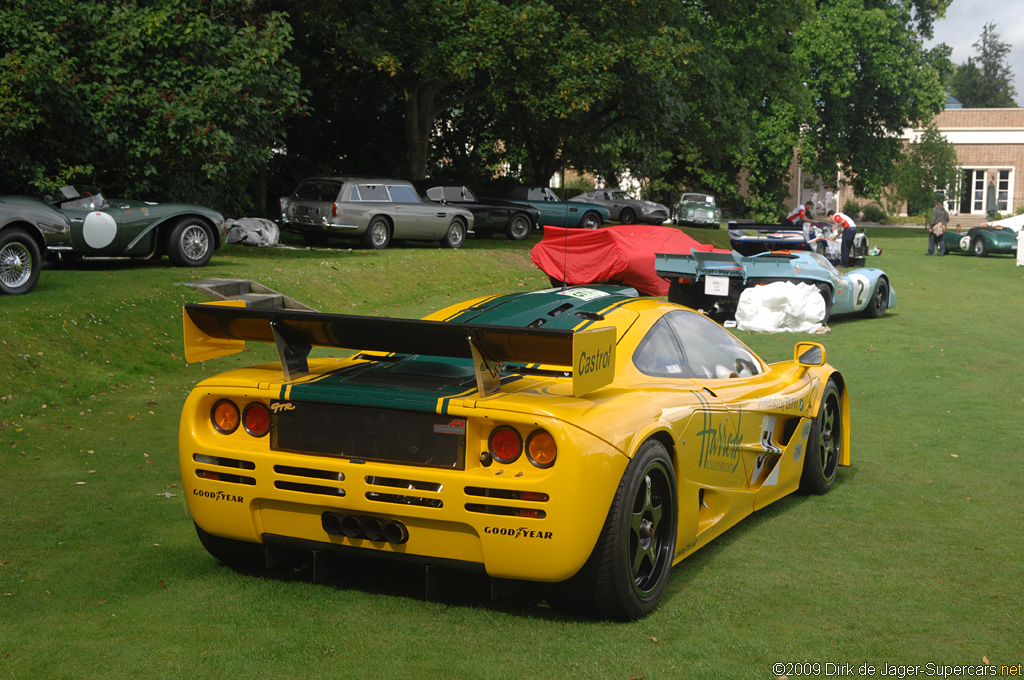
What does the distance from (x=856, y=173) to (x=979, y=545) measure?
1918 inches

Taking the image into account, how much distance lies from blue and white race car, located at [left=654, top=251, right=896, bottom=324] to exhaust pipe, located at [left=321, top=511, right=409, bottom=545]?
10523mm

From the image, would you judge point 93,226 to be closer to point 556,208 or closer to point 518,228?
point 518,228

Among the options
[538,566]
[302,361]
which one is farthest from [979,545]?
[302,361]

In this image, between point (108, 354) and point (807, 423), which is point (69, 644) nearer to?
point (807, 423)

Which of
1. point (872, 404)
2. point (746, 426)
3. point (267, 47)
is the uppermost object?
point (267, 47)

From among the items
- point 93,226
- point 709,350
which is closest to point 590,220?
point 93,226

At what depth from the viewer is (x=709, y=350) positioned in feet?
18.2

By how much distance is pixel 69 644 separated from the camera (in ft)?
12.8

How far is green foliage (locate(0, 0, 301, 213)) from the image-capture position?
632 inches

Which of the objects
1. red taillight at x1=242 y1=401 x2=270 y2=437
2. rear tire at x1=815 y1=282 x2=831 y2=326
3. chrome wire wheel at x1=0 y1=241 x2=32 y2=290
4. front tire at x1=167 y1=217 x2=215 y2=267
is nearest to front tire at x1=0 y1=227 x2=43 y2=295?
chrome wire wheel at x1=0 y1=241 x2=32 y2=290

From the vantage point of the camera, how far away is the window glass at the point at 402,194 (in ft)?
77.9

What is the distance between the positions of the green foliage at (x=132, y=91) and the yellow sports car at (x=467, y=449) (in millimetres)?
12921

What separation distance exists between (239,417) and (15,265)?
8.64 metres

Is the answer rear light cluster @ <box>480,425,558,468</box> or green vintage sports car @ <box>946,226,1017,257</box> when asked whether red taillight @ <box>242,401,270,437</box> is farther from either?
green vintage sports car @ <box>946,226,1017,257</box>
